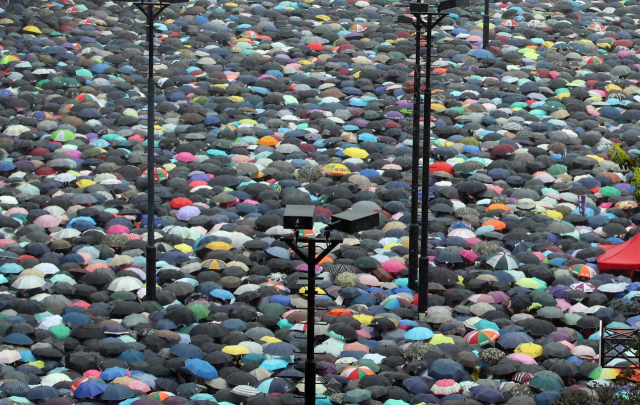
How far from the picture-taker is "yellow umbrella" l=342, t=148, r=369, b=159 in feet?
106

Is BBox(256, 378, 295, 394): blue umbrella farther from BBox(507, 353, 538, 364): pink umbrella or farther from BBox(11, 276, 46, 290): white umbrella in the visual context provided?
BBox(11, 276, 46, 290): white umbrella

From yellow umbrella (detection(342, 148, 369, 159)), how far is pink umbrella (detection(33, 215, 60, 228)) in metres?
10.1

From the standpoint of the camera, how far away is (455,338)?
71.3ft

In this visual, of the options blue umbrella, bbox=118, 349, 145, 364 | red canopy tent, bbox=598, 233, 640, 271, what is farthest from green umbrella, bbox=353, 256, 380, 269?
blue umbrella, bbox=118, 349, 145, 364

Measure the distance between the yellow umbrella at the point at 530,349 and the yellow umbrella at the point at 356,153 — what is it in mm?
12412

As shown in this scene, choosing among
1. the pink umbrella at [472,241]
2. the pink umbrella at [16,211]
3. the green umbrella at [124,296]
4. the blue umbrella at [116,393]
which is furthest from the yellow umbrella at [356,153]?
the blue umbrella at [116,393]

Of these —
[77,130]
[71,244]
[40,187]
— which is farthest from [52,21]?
[71,244]

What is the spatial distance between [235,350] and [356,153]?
42.8 feet

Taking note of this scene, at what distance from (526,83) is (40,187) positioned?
62.7 feet

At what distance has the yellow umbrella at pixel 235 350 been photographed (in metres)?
20.5

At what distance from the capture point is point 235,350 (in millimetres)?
20547

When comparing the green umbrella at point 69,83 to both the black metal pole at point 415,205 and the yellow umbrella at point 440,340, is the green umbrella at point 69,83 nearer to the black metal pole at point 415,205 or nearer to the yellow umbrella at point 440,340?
the black metal pole at point 415,205

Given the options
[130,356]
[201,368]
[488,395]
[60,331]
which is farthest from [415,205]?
[60,331]

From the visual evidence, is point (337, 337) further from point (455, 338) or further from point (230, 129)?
point (230, 129)
